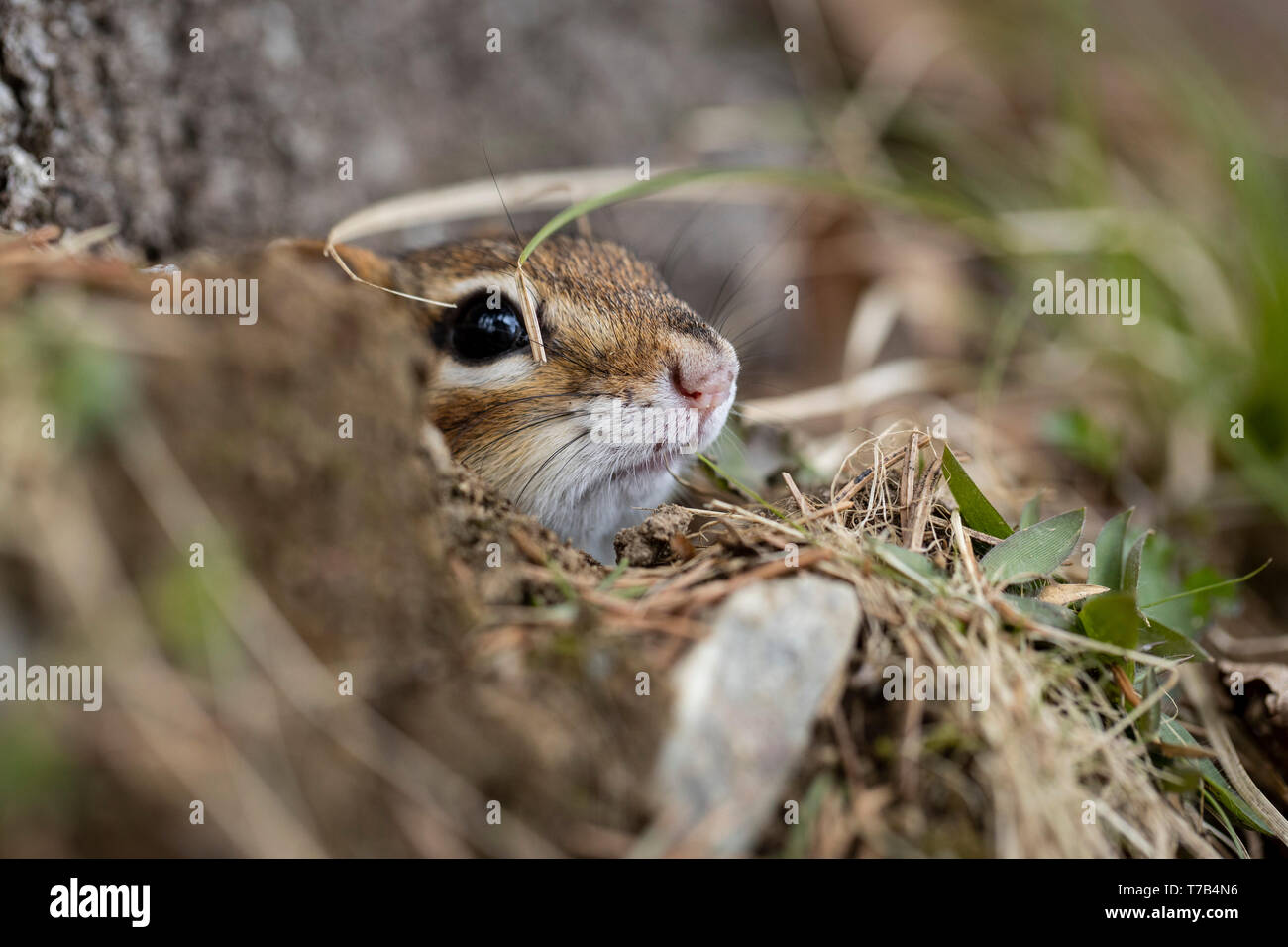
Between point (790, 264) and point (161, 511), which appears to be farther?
point (790, 264)

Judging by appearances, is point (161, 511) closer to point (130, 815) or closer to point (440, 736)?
point (130, 815)

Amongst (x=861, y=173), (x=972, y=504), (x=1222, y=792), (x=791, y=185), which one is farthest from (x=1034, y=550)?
(x=861, y=173)

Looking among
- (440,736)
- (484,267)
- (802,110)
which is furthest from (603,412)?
(802,110)

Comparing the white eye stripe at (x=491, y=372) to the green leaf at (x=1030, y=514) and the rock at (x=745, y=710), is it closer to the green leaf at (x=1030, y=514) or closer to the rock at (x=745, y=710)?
the rock at (x=745, y=710)

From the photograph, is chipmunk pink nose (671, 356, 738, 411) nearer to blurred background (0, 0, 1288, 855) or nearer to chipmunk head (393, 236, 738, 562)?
chipmunk head (393, 236, 738, 562)

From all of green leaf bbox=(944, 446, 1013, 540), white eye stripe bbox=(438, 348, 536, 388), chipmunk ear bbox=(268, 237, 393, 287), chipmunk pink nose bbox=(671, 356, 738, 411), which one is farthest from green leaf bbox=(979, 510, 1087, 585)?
chipmunk ear bbox=(268, 237, 393, 287)

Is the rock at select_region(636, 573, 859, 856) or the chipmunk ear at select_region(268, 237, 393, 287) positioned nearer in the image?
the rock at select_region(636, 573, 859, 856)
